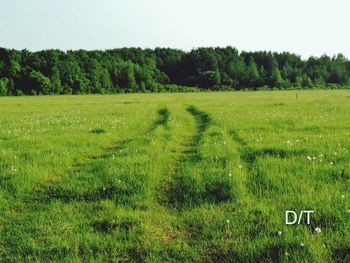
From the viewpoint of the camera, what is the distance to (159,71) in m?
160

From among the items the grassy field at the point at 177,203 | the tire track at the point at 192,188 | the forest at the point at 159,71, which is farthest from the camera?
the forest at the point at 159,71

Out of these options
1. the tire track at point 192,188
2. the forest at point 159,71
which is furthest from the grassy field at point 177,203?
the forest at point 159,71

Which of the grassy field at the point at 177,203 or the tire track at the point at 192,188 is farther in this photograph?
the tire track at the point at 192,188

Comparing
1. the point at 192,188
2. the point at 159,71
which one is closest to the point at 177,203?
the point at 192,188

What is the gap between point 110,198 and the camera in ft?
26.0

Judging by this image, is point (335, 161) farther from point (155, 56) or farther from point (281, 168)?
point (155, 56)

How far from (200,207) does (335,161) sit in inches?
180

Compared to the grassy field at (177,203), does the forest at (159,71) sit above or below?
above

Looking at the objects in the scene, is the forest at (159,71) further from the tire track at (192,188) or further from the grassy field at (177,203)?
the tire track at (192,188)

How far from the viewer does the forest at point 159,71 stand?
4619 inches

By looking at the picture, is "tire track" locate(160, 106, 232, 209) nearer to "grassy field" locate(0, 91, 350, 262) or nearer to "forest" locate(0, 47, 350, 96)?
"grassy field" locate(0, 91, 350, 262)

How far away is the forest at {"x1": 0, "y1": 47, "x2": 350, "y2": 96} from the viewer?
117 meters

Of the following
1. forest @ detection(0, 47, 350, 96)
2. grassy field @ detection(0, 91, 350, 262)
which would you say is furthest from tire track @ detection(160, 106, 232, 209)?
forest @ detection(0, 47, 350, 96)

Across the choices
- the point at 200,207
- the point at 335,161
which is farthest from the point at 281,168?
the point at 200,207
